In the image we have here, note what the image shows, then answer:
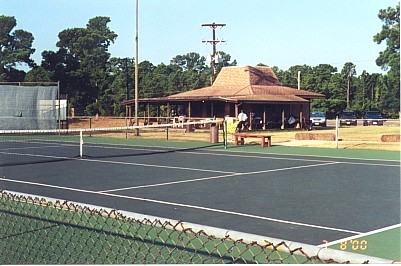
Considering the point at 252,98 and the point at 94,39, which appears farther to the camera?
the point at 94,39

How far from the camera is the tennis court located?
30.6 feet

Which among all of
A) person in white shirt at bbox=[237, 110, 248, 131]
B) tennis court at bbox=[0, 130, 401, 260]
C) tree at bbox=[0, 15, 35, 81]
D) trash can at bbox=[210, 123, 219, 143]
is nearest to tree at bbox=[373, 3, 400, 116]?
person in white shirt at bbox=[237, 110, 248, 131]

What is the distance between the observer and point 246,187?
1398cm

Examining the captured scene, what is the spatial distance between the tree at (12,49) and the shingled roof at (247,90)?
19.7 m

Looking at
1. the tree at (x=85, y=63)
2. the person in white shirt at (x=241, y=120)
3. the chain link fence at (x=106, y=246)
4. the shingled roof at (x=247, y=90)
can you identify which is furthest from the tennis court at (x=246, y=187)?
the tree at (x=85, y=63)

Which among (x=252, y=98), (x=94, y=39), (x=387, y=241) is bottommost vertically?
(x=387, y=241)

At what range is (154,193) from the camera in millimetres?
13078

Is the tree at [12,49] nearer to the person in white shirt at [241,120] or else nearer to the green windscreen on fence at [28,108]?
the green windscreen on fence at [28,108]

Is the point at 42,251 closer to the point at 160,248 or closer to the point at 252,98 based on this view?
the point at 160,248

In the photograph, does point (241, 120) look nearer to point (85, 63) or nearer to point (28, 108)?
point (28, 108)

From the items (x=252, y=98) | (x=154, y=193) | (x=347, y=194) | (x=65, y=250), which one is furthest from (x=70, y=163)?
(x=252, y=98)

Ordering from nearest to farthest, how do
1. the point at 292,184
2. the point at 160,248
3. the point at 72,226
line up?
1. the point at 160,248
2. the point at 72,226
3. the point at 292,184

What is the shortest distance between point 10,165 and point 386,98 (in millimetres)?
58132

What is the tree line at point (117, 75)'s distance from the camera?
2413 inches
